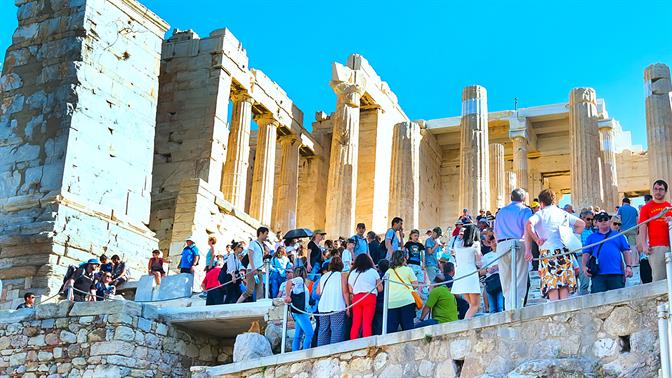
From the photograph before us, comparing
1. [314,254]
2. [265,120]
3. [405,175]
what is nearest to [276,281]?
[314,254]

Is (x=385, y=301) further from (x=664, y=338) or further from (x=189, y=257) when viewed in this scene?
(x=189, y=257)

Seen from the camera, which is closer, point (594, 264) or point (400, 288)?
point (594, 264)

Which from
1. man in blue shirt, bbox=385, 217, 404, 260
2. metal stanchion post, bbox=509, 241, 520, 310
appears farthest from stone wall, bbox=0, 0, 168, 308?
metal stanchion post, bbox=509, 241, 520, 310

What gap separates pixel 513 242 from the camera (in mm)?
10688

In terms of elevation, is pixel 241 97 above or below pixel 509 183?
above

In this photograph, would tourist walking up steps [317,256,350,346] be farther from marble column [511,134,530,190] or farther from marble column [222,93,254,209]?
marble column [511,134,530,190]

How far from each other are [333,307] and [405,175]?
23.1 metres

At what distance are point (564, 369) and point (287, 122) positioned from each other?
2735cm

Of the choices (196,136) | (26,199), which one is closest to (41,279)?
(26,199)

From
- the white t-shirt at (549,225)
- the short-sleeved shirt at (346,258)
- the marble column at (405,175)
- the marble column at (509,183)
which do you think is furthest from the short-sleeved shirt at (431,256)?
the marble column at (509,183)

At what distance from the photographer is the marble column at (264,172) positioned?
33.3 m

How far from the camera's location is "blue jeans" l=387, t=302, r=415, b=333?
11.9 metres

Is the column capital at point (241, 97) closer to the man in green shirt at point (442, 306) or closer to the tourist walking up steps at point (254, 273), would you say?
the tourist walking up steps at point (254, 273)

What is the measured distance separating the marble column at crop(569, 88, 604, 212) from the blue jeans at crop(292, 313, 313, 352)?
21030 millimetres
